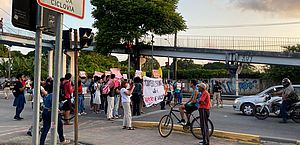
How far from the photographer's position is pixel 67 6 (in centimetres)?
328

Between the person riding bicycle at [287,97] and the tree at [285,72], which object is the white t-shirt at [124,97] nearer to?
the person riding bicycle at [287,97]

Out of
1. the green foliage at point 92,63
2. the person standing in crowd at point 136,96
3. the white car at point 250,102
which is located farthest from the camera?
the green foliage at point 92,63

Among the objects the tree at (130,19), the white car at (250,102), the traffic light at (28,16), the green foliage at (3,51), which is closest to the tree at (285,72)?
the tree at (130,19)

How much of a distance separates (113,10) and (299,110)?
24030mm

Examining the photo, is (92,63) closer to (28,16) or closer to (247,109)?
(247,109)

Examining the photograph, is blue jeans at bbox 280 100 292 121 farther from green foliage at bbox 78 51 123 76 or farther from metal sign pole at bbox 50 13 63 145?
green foliage at bbox 78 51 123 76

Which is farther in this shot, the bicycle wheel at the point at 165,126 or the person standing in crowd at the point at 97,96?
the person standing in crowd at the point at 97,96

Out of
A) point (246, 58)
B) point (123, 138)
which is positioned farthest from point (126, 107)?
point (246, 58)

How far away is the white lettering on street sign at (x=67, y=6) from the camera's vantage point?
3.04 metres

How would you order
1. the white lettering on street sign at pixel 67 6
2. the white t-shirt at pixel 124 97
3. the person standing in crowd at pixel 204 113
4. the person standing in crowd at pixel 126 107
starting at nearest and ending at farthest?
1. the white lettering on street sign at pixel 67 6
2. the person standing in crowd at pixel 204 113
3. the person standing in crowd at pixel 126 107
4. the white t-shirt at pixel 124 97

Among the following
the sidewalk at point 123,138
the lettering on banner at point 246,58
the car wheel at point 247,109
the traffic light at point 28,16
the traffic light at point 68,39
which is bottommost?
the sidewalk at point 123,138

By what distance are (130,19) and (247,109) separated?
19.5 meters

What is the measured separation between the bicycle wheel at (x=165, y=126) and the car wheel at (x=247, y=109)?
8.02m

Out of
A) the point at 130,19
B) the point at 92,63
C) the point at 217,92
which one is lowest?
the point at 217,92
